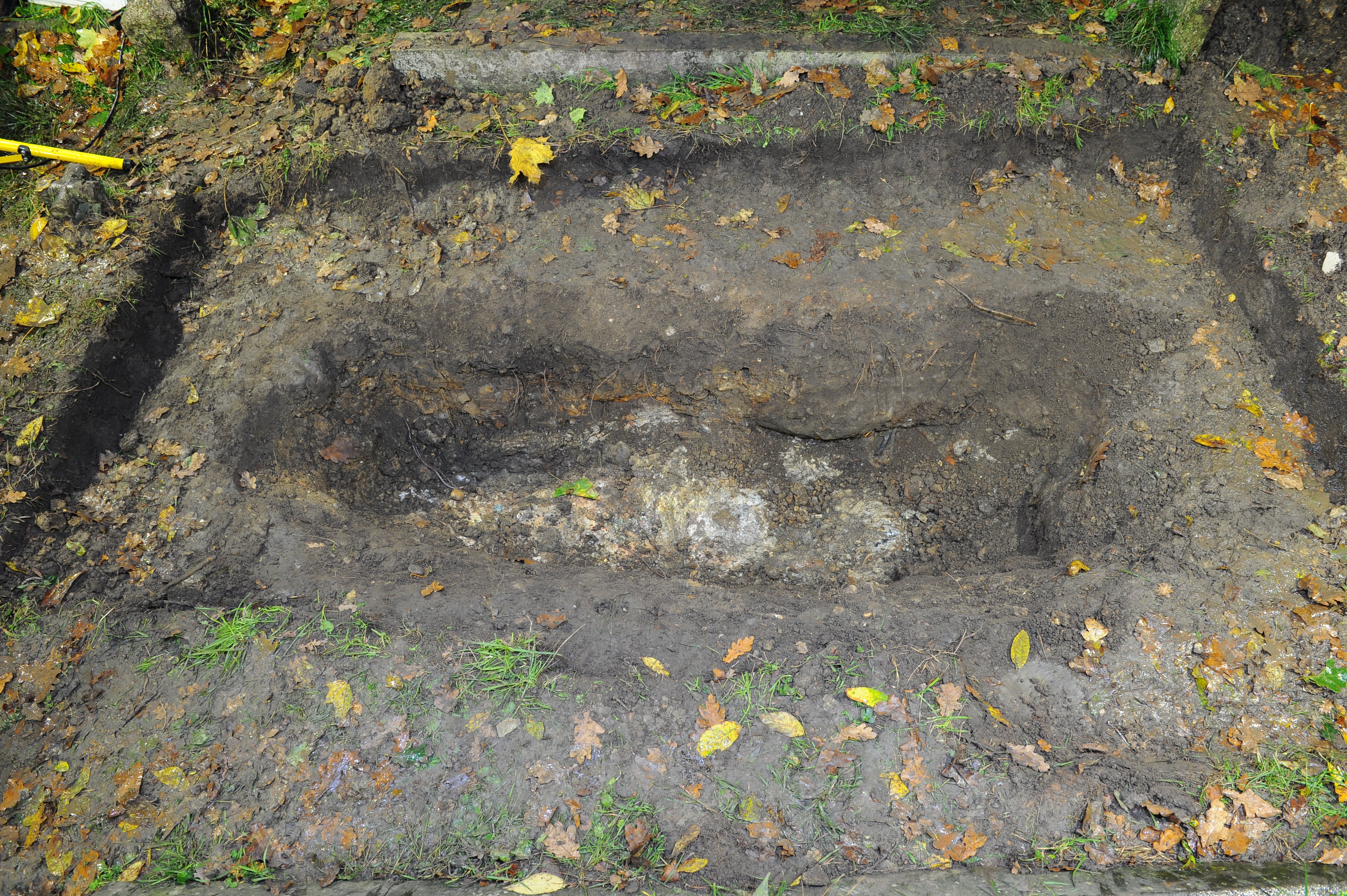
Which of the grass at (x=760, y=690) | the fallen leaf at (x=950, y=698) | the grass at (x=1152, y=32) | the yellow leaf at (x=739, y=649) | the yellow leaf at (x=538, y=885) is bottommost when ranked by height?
the yellow leaf at (x=538, y=885)

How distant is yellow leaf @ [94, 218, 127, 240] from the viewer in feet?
12.9

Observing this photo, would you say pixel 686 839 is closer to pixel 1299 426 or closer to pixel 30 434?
pixel 1299 426

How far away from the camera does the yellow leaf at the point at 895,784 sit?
2607 millimetres

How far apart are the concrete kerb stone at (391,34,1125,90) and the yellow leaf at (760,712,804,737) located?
372cm

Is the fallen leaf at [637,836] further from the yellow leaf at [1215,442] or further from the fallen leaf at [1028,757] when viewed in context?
the yellow leaf at [1215,442]

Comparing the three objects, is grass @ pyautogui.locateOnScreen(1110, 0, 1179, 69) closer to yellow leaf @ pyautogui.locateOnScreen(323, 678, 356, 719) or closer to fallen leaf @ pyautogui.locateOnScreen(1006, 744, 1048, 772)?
fallen leaf @ pyautogui.locateOnScreen(1006, 744, 1048, 772)

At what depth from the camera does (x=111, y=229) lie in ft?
13.0

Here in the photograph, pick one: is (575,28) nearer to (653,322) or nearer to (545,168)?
(545,168)

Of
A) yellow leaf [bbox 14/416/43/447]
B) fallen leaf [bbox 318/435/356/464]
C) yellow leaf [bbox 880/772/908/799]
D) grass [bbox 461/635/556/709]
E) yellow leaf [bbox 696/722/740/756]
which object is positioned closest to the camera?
yellow leaf [bbox 880/772/908/799]

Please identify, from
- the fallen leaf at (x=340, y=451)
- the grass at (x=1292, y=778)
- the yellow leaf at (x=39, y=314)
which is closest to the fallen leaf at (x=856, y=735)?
the grass at (x=1292, y=778)

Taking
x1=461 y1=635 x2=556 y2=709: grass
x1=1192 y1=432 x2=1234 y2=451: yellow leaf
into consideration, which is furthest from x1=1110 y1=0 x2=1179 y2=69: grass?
x1=461 y1=635 x2=556 y2=709: grass

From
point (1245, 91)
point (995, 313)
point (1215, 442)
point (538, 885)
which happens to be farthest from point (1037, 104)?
point (538, 885)

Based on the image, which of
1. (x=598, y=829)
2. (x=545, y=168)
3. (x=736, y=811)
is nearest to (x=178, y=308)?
(x=545, y=168)

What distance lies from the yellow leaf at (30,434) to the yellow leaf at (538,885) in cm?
311
